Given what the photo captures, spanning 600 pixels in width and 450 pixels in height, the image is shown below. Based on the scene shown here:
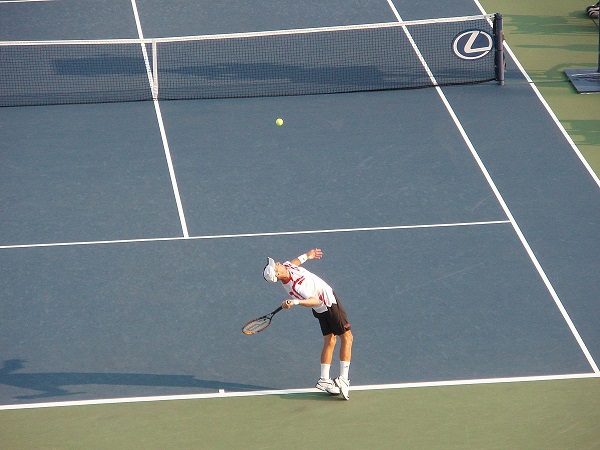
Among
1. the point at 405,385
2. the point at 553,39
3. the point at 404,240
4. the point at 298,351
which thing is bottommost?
the point at 405,385

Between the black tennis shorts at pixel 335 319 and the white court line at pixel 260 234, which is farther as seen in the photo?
the white court line at pixel 260 234

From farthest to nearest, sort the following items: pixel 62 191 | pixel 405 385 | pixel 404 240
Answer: pixel 62 191
pixel 404 240
pixel 405 385

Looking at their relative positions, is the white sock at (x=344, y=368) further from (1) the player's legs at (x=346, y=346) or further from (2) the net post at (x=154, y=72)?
(2) the net post at (x=154, y=72)

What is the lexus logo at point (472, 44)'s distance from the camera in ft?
62.9

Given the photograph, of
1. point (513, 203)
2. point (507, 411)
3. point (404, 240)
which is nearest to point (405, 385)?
point (507, 411)

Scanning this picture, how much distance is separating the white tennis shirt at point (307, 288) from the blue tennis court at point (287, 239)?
1.15m

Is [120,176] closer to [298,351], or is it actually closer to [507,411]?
[298,351]

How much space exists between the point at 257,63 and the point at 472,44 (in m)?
3.85

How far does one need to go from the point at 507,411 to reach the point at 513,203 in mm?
4672

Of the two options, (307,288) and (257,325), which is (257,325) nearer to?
(257,325)

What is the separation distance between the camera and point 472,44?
63.1ft

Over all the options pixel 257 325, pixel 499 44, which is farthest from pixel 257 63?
pixel 257 325

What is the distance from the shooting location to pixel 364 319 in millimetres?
13773

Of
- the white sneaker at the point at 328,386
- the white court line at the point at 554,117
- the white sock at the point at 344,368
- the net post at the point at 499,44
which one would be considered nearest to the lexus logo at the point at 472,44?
the net post at the point at 499,44
